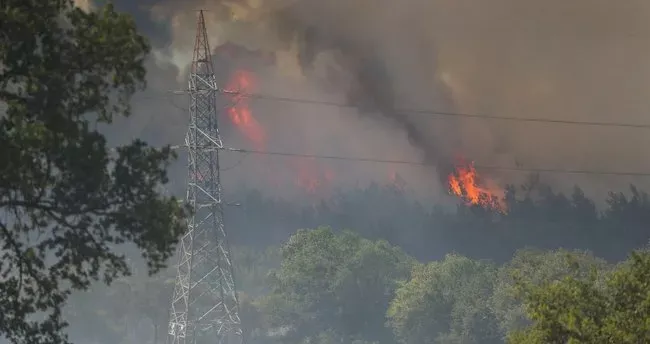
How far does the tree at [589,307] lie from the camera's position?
1160 inches

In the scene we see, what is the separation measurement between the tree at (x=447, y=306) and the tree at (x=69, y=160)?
91.8m

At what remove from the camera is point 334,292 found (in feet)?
451

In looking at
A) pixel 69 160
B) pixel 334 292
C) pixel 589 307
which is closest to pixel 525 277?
pixel 334 292

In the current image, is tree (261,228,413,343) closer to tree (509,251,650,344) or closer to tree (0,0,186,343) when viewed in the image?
tree (509,251,650,344)

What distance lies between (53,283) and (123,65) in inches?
321

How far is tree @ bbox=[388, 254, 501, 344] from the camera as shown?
113 meters

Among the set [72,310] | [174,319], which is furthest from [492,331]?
[72,310]

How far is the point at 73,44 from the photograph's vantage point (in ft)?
83.8

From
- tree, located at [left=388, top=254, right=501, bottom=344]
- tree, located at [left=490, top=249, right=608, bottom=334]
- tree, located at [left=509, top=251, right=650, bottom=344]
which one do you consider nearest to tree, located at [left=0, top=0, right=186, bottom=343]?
tree, located at [left=509, top=251, right=650, bottom=344]

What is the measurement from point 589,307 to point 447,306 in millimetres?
90001

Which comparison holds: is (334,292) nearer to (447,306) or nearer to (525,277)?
(447,306)

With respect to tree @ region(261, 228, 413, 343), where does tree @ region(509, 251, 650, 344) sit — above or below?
below

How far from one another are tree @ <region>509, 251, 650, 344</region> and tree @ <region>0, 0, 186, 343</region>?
50.7 ft

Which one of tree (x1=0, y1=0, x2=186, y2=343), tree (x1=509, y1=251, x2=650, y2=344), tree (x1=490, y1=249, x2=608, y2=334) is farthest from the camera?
tree (x1=490, y1=249, x2=608, y2=334)
